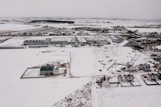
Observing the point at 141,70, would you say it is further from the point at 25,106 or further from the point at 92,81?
the point at 25,106

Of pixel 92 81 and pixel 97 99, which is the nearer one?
pixel 97 99

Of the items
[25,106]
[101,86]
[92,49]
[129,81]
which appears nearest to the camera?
[25,106]

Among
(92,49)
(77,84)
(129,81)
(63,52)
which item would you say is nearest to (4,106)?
(77,84)

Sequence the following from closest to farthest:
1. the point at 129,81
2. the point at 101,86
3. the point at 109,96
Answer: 1. the point at 109,96
2. the point at 101,86
3. the point at 129,81

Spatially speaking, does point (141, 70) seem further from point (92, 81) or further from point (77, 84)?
point (77, 84)

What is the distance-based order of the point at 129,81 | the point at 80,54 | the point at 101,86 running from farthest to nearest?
the point at 80,54
the point at 129,81
the point at 101,86

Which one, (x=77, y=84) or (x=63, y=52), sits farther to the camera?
(x=63, y=52)

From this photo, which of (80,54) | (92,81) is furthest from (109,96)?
(80,54)

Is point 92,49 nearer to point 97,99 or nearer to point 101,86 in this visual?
point 101,86

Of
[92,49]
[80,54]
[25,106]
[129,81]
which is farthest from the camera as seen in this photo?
[92,49]
